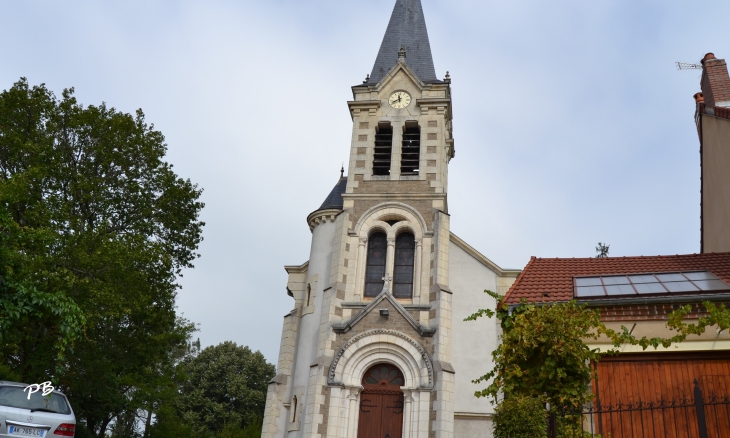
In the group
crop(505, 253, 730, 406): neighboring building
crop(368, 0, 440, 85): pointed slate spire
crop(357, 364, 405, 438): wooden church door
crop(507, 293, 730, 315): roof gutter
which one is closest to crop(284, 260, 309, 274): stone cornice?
Result: crop(357, 364, 405, 438): wooden church door

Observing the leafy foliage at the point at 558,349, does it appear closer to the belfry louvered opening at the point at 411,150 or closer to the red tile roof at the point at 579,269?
the red tile roof at the point at 579,269

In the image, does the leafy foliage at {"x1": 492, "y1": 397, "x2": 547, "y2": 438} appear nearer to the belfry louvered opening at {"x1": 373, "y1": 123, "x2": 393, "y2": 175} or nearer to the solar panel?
the solar panel

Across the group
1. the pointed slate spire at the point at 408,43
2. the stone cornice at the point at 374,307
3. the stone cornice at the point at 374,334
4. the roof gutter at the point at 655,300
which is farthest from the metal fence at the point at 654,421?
the pointed slate spire at the point at 408,43

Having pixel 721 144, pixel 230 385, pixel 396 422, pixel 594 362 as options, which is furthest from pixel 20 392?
pixel 230 385

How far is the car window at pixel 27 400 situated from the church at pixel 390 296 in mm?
9985

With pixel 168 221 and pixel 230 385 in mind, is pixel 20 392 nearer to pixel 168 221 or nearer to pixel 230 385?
pixel 168 221

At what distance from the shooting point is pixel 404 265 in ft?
74.6

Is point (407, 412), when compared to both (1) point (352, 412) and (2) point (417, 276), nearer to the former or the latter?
(1) point (352, 412)

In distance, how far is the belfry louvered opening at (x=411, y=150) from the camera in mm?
24612

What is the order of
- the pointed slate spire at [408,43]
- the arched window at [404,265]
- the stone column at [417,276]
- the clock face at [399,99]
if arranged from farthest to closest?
1. the pointed slate spire at [408,43]
2. the clock face at [399,99]
3. the arched window at [404,265]
4. the stone column at [417,276]

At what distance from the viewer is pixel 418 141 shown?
25094 millimetres

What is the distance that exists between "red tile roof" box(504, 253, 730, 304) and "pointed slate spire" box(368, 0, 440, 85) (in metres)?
12.1

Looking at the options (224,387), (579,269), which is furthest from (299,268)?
(224,387)

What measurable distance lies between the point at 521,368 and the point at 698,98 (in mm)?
14797
